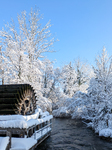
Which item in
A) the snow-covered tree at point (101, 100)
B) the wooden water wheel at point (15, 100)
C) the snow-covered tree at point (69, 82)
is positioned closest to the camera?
the wooden water wheel at point (15, 100)

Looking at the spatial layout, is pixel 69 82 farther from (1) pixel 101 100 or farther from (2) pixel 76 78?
(1) pixel 101 100

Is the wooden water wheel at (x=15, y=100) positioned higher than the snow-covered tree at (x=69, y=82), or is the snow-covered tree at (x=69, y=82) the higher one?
the snow-covered tree at (x=69, y=82)

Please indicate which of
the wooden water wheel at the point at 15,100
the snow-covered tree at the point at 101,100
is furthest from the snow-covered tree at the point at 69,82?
the wooden water wheel at the point at 15,100

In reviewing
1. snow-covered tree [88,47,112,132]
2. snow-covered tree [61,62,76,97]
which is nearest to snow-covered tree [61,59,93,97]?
snow-covered tree [61,62,76,97]

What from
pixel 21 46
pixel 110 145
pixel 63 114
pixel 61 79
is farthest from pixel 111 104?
pixel 63 114

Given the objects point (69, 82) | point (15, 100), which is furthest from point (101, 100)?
point (69, 82)

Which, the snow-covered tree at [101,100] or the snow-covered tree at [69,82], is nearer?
the snow-covered tree at [101,100]

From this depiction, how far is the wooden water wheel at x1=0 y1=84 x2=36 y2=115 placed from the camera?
7289 mm

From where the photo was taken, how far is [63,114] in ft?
66.6

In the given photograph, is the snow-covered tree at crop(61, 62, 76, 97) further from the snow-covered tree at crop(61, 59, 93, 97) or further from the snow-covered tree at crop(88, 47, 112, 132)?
the snow-covered tree at crop(88, 47, 112, 132)

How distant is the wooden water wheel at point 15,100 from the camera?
7289 millimetres

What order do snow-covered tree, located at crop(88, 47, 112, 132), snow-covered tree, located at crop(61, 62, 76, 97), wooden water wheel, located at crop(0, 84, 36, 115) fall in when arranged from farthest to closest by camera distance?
snow-covered tree, located at crop(61, 62, 76, 97) < snow-covered tree, located at crop(88, 47, 112, 132) < wooden water wheel, located at crop(0, 84, 36, 115)

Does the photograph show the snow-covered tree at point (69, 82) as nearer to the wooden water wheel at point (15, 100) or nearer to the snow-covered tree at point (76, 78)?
the snow-covered tree at point (76, 78)

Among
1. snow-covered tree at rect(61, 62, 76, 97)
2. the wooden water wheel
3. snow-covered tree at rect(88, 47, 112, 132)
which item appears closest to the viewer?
the wooden water wheel
